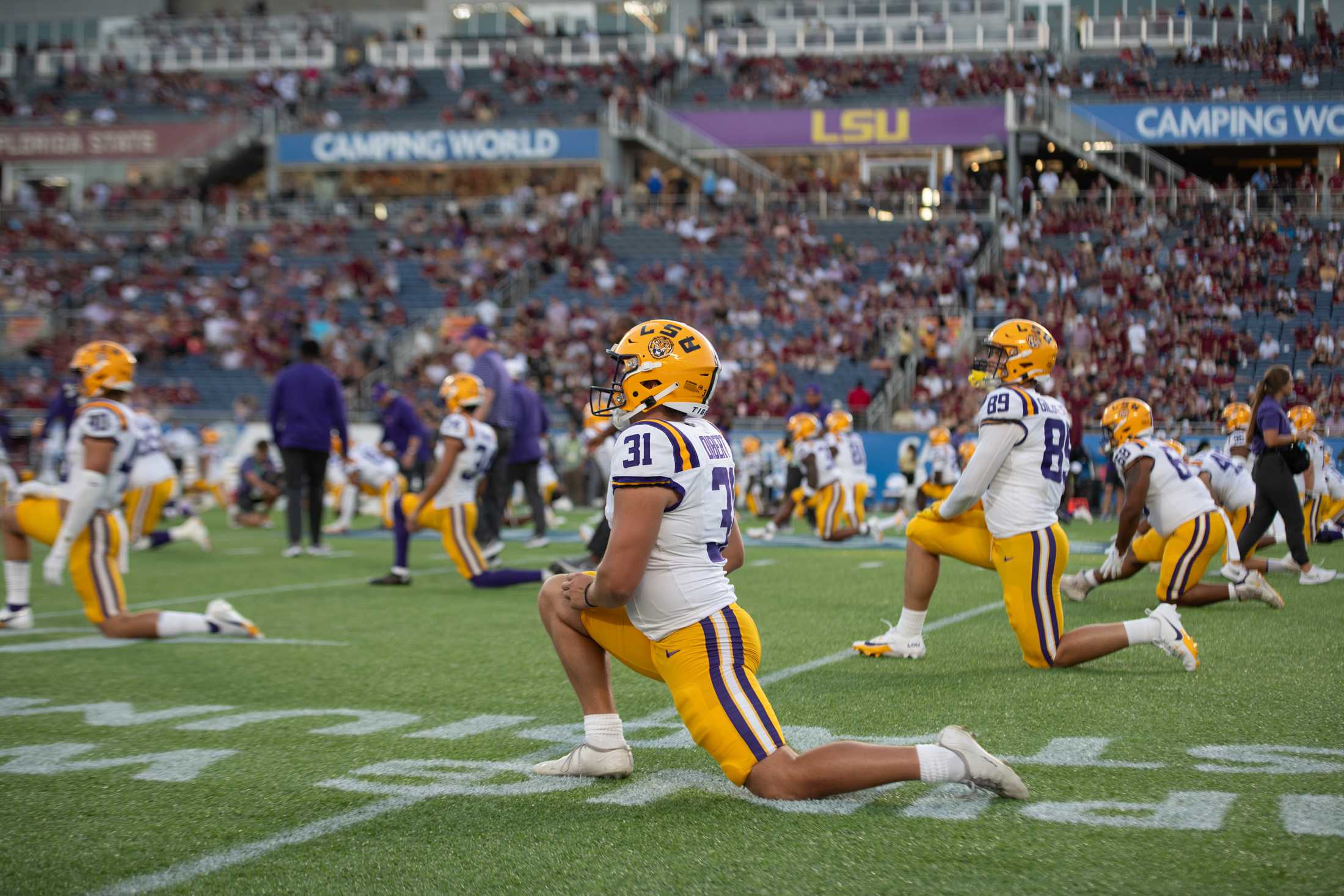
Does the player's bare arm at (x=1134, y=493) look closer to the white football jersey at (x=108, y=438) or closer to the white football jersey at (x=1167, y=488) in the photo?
the white football jersey at (x=1167, y=488)

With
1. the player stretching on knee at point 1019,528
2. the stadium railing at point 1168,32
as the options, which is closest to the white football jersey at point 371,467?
the player stretching on knee at point 1019,528

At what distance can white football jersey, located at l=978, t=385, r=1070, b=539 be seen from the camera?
19.9 feet

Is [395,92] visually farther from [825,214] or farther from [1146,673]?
[1146,673]

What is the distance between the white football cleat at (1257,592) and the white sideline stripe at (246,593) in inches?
244

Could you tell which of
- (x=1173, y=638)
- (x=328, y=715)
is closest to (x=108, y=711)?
(x=328, y=715)

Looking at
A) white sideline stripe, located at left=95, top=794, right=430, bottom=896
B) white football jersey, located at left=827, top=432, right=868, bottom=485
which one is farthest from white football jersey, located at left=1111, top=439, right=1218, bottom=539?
white football jersey, located at left=827, top=432, right=868, bottom=485

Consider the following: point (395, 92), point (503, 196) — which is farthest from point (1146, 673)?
point (395, 92)

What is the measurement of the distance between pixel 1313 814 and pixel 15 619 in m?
6.95

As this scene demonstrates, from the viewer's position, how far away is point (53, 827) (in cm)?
373

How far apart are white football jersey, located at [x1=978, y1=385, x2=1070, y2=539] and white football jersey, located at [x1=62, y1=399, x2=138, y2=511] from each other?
4353mm

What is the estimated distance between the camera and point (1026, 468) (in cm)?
612

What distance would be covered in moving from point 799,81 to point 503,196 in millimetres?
7472

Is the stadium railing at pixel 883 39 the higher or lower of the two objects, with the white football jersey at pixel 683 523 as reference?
higher

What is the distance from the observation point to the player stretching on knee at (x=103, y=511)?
7.06m
